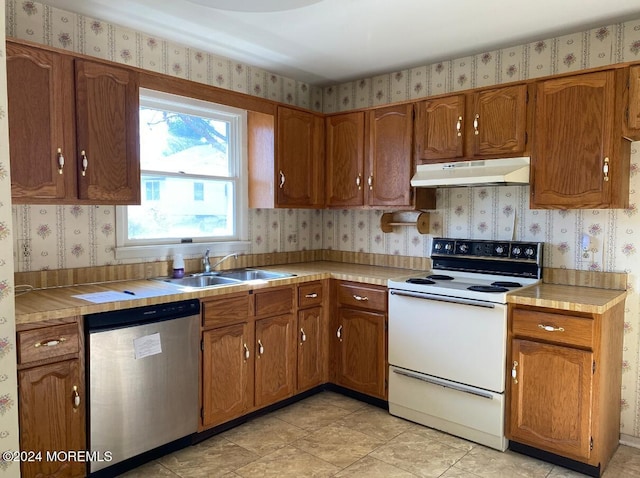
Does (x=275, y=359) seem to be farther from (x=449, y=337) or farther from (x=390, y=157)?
(x=390, y=157)

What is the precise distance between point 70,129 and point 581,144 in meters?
2.79

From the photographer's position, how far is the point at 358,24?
9.23 ft

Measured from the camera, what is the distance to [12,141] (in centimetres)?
222

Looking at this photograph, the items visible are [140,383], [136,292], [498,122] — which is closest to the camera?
[140,383]

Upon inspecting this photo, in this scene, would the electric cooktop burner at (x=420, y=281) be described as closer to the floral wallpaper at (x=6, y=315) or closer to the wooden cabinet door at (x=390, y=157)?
the wooden cabinet door at (x=390, y=157)

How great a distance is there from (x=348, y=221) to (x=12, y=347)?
2787mm

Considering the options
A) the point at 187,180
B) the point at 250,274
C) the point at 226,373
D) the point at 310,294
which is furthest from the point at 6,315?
the point at 310,294

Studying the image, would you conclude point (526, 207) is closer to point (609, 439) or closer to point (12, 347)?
point (609, 439)

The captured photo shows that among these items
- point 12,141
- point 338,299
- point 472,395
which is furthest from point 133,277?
point 472,395

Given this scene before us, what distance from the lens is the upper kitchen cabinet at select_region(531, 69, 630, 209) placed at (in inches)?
100.0

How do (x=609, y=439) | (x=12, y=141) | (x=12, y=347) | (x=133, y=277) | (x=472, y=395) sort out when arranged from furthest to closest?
(x=133, y=277) → (x=472, y=395) → (x=609, y=439) → (x=12, y=141) → (x=12, y=347)

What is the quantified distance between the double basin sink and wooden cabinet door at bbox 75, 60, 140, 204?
68 cm

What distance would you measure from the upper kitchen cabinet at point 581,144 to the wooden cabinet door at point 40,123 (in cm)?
263

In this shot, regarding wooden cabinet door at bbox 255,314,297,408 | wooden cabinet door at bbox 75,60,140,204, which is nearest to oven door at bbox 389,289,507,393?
wooden cabinet door at bbox 255,314,297,408
